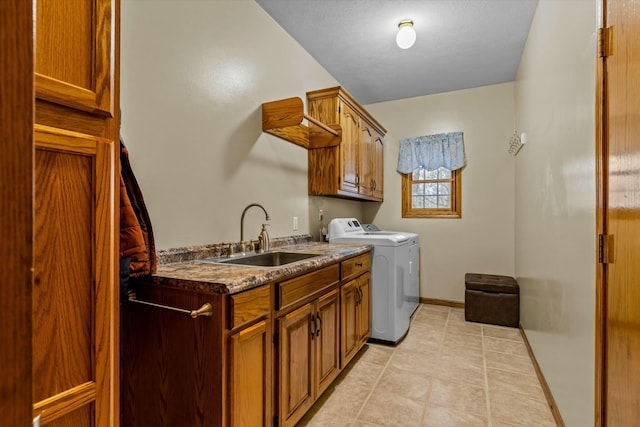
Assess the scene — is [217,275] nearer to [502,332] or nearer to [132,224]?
[132,224]

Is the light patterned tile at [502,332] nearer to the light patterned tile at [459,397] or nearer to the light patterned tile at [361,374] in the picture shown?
the light patterned tile at [459,397]

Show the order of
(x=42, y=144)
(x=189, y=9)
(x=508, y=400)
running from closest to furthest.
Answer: (x=42, y=144) < (x=189, y=9) < (x=508, y=400)

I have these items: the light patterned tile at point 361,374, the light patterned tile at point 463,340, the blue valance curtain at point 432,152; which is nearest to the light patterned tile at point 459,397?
the light patterned tile at point 361,374

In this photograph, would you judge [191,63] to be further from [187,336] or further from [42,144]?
[187,336]

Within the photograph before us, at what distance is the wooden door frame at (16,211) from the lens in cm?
27

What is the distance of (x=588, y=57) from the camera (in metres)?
1.35

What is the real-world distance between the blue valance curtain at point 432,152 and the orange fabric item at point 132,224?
11.6ft

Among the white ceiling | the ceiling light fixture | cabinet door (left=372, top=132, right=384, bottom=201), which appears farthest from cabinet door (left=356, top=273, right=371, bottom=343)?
the white ceiling

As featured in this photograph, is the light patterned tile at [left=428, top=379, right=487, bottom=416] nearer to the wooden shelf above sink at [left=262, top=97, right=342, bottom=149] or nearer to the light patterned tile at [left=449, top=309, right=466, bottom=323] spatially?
the light patterned tile at [left=449, top=309, right=466, bottom=323]

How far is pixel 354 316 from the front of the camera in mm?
2434

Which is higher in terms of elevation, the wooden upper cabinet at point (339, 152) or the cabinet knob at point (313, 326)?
the wooden upper cabinet at point (339, 152)

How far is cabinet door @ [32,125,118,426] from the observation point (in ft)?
2.46

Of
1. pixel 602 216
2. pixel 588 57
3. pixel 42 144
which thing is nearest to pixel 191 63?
pixel 42 144

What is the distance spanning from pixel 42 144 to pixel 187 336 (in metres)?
0.81
